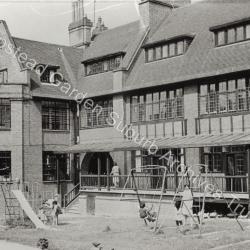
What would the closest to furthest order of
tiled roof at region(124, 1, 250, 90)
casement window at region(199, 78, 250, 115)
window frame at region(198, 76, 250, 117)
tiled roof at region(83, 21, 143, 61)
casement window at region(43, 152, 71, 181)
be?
window frame at region(198, 76, 250, 117) < casement window at region(199, 78, 250, 115) < tiled roof at region(124, 1, 250, 90) < casement window at region(43, 152, 71, 181) < tiled roof at region(83, 21, 143, 61)

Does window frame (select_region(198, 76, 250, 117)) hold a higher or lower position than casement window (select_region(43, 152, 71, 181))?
higher

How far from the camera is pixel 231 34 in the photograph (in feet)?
84.6

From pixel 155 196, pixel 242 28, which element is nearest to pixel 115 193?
pixel 155 196

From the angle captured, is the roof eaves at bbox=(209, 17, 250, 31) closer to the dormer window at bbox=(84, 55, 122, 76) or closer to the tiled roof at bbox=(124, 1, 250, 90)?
the tiled roof at bbox=(124, 1, 250, 90)

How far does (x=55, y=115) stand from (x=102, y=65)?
178 inches

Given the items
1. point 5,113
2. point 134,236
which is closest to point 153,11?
point 5,113

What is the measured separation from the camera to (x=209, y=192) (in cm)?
2273

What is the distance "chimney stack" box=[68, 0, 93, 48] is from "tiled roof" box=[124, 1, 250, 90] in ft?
27.4

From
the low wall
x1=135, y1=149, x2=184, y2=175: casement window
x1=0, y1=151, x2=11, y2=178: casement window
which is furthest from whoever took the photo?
x1=0, y1=151, x2=11, y2=178: casement window

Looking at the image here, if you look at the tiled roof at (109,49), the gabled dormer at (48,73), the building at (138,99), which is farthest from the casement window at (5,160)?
the tiled roof at (109,49)

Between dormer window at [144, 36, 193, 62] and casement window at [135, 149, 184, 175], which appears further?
dormer window at [144, 36, 193, 62]

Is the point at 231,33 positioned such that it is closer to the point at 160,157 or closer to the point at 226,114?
the point at 226,114

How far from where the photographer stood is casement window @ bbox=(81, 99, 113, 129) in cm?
3130

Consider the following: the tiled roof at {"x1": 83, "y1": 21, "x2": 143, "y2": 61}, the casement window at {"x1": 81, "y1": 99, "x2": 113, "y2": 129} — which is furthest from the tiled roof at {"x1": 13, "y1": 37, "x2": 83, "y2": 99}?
the casement window at {"x1": 81, "y1": 99, "x2": 113, "y2": 129}
